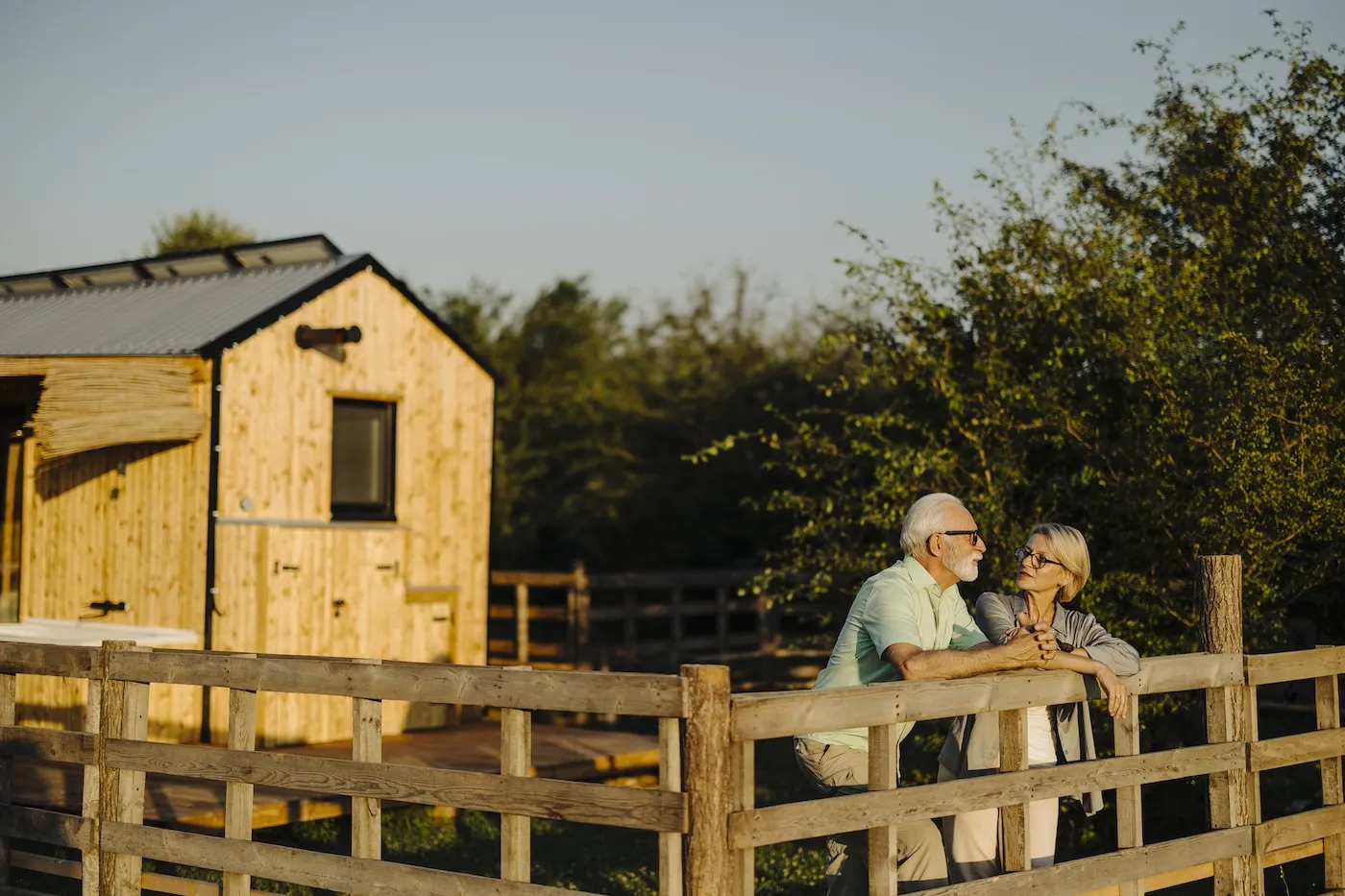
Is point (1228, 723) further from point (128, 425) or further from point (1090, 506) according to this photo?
point (128, 425)

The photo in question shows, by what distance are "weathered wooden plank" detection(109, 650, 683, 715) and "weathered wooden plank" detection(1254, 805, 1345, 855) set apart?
337 centimetres

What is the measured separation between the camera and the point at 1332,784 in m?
7.31

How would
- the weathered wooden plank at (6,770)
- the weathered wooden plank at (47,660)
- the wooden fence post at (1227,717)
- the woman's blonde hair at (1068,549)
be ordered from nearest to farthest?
1. the woman's blonde hair at (1068,549)
2. the wooden fence post at (1227,717)
3. the weathered wooden plank at (47,660)
4. the weathered wooden plank at (6,770)

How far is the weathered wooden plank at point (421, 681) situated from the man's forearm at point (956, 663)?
0.96 m

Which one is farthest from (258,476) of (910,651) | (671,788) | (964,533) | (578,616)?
(671,788)

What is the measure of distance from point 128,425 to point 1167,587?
24.9 feet

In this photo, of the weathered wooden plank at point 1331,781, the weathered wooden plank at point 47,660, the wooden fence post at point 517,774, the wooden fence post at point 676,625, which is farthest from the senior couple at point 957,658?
the wooden fence post at point 676,625

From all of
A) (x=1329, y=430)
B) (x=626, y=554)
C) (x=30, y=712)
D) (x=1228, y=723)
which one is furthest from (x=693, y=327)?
(x=1228, y=723)

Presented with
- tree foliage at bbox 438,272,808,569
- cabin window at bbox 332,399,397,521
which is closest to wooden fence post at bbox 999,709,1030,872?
cabin window at bbox 332,399,397,521

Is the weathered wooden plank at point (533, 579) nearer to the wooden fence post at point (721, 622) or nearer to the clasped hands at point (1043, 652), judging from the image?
the wooden fence post at point (721, 622)

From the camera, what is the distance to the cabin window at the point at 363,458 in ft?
43.2

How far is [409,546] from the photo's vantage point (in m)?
13.3

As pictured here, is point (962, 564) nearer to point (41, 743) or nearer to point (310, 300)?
point (41, 743)

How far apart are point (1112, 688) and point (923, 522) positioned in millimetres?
957
